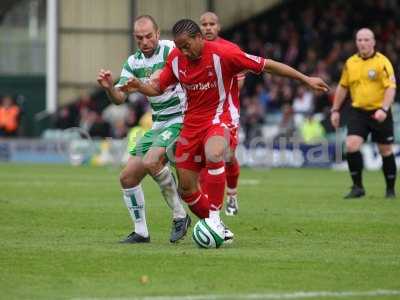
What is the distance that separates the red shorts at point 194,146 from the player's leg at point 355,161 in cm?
654

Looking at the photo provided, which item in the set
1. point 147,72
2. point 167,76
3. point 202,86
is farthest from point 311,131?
point 202,86

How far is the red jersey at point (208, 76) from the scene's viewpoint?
1106 cm

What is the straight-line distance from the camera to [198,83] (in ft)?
36.4

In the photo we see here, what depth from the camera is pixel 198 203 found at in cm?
1123

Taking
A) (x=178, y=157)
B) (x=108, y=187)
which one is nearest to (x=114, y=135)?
(x=108, y=187)

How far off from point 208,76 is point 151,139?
1.09 meters

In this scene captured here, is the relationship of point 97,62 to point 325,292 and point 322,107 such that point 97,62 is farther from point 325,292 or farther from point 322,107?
point 325,292

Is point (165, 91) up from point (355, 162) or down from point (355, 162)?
up

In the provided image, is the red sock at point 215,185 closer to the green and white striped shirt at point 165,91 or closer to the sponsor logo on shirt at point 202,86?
the sponsor logo on shirt at point 202,86

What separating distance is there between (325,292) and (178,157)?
10.3 feet

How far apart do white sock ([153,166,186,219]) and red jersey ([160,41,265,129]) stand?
794 mm

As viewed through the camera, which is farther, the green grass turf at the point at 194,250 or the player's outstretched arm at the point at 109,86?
the player's outstretched arm at the point at 109,86

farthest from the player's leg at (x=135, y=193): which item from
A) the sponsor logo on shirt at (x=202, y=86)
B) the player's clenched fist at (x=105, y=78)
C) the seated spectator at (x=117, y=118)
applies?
the seated spectator at (x=117, y=118)

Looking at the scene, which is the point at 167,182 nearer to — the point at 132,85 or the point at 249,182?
the point at 132,85
